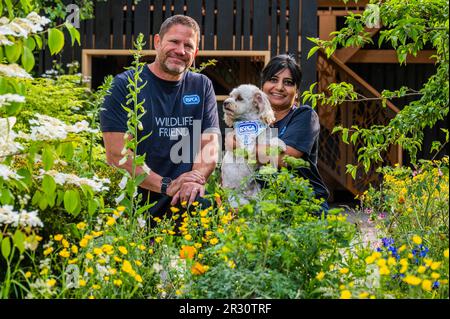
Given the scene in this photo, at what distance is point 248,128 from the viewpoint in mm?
5613

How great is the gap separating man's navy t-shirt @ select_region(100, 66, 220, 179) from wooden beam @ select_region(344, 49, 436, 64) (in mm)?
6995

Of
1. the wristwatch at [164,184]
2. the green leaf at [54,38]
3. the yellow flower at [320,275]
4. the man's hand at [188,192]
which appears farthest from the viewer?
the wristwatch at [164,184]

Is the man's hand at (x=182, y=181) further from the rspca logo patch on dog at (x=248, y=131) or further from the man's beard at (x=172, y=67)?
the man's beard at (x=172, y=67)

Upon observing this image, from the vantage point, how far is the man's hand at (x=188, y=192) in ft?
16.3

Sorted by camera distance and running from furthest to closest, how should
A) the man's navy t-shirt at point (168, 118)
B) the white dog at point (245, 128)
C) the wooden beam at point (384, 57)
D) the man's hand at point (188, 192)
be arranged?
the wooden beam at point (384, 57)
the white dog at point (245, 128)
the man's navy t-shirt at point (168, 118)
the man's hand at point (188, 192)

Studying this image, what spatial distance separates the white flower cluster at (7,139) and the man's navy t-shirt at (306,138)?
2070mm

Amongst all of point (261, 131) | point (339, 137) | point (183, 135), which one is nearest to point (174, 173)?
point (183, 135)

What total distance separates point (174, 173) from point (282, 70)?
1000mm

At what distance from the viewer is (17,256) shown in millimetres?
3879

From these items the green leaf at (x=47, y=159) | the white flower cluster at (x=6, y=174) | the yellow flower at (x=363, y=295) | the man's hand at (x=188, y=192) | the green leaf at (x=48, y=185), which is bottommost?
the yellow flower at (x=363, y=295)

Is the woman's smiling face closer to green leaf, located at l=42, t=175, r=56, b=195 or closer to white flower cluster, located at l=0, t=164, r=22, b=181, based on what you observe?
green leaf, located at l=42, t=175, r=56, b=195

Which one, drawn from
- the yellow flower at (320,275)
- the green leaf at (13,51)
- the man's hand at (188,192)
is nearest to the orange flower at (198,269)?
the yellow flower at (320,275)

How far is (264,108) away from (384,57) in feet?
23.2
